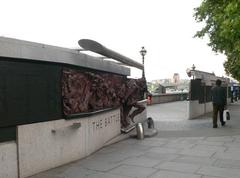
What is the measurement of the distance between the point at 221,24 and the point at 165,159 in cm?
979

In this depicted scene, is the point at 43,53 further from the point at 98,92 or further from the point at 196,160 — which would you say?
the point at 196,160

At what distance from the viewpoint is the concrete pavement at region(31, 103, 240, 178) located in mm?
7418

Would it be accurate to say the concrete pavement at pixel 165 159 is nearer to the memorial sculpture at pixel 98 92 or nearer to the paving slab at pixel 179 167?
the paving slab at pixel 179 167

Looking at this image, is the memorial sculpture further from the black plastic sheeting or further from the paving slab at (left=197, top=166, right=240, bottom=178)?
the paving slab at (left=197, top=166, right=240, bottom=178)

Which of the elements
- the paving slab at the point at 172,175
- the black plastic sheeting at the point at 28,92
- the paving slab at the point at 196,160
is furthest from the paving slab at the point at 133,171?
the black plastic sheeting at the point at 28,92

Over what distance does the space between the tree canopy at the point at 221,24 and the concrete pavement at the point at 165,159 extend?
4802mm

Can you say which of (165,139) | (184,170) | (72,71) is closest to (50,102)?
(72,71)

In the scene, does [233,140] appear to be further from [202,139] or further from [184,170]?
[184,170]

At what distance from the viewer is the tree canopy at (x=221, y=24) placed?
15133 millimetres

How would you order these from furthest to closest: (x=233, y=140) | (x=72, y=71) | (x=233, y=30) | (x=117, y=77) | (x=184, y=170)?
(x=233, y=30), (x=117, y=77), (x=233, y=140), (x=72, y=71), (x=184, y=170)

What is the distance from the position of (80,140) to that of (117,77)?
4.36m

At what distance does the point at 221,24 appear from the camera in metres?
17.0

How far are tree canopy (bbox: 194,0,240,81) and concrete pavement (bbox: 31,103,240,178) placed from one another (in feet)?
15.8

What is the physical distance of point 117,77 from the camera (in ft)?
42.5
